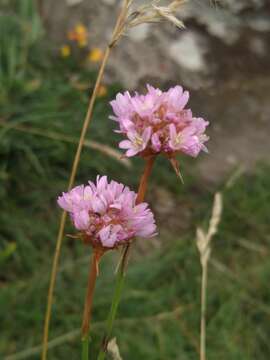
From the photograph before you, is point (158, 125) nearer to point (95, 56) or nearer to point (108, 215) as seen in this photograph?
point (108, 215)

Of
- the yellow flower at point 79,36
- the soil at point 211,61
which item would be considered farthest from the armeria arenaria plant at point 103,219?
the yellow flower at point 79,36

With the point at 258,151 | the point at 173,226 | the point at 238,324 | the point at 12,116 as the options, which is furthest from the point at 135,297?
the point at 258,151

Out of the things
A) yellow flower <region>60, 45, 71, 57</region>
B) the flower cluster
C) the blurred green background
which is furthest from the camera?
yellow flower <region>60, 45, 71, 57</region>

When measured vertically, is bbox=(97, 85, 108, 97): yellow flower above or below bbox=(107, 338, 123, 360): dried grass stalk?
above

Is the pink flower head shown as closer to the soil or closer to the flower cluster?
the flower cluster

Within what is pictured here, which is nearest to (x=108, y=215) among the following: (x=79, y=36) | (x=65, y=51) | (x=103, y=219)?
(x=103, y=219)

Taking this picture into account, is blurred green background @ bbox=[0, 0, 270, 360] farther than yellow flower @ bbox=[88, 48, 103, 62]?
No

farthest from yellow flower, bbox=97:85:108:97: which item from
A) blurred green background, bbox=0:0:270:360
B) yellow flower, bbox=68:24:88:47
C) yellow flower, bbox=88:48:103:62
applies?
yellow flower, bbox=68:24:88:47
